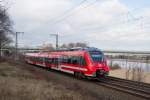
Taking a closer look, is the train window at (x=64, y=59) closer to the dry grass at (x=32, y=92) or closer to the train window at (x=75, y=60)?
the train window at (x=75, y=60)

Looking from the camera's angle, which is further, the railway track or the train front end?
the train front end

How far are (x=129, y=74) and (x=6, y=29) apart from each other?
2883 cm

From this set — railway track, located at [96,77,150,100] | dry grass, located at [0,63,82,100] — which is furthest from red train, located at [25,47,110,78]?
dry grass, located at [0,63,82,100]

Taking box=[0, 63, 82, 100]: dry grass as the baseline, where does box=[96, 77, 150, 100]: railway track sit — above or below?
below

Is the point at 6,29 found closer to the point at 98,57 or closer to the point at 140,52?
the point at 98,57

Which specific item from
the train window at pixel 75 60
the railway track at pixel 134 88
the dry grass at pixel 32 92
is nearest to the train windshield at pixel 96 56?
the train window at pixel 75 60

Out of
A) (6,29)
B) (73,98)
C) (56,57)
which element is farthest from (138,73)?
(6,29)

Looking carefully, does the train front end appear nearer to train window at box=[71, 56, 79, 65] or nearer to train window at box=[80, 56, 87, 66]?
train window at box=[80, 56, 87, 66]

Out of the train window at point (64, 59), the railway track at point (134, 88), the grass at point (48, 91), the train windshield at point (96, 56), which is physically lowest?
the railway track at point (134, 88)

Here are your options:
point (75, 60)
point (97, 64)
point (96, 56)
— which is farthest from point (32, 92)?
point (75, 60)

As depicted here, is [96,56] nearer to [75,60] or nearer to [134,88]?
[75,60]

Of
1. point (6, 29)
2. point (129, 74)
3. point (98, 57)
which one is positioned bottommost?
point (129, 74)

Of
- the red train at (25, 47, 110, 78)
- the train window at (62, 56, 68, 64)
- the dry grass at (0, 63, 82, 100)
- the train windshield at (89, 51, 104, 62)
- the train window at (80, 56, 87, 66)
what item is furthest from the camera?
the train window at (62, 56, 68, 64)

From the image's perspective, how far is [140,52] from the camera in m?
128
